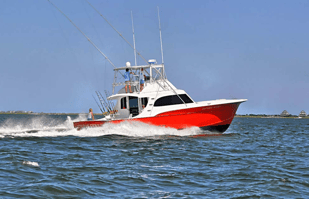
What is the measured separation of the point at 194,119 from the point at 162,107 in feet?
6.17

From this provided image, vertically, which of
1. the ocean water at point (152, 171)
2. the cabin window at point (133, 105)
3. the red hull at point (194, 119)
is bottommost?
the ocean water at point (152, 171)

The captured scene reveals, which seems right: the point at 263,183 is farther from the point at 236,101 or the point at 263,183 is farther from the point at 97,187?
the point at 236,101

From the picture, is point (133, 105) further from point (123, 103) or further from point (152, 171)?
point (152, 171)

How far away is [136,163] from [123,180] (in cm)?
226

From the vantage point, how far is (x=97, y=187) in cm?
736

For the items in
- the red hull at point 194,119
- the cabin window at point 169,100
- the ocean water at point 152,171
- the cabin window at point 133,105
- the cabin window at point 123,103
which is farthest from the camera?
the cabin window at point 123,103

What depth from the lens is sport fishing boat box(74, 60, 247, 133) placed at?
1816 centimetres

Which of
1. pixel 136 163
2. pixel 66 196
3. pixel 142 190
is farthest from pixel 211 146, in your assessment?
pixel 66 196

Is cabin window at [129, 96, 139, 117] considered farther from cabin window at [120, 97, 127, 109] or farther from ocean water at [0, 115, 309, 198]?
ocean water at [0, 115, 309, 198]

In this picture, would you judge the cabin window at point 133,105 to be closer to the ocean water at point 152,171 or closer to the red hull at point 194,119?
the red hull at point 194,119

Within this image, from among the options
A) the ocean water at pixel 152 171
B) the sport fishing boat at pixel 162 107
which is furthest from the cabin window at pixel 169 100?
the ocean water at pixel 152 171

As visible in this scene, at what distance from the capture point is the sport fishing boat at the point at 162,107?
18.2 m

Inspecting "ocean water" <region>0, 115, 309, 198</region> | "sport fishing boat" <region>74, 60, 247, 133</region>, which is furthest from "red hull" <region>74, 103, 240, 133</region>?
"ocean water" <region>0, 115, 309, 198</region>

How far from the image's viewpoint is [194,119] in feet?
60.1
